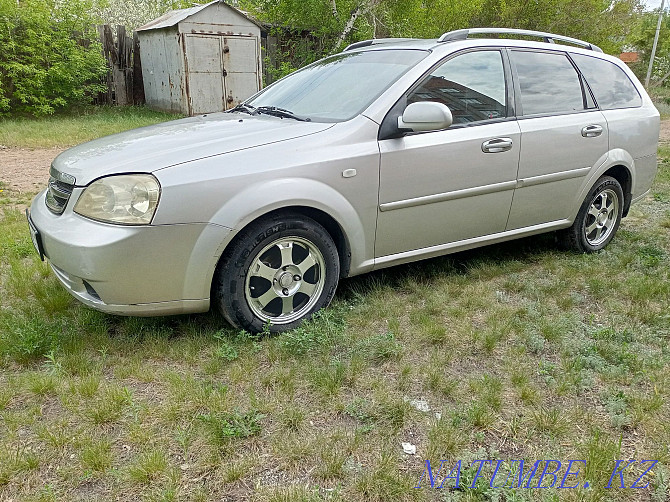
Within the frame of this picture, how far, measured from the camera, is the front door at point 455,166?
11.2ft

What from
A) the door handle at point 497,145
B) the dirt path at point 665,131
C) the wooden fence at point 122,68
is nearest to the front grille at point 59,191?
the door handle at point 497,145

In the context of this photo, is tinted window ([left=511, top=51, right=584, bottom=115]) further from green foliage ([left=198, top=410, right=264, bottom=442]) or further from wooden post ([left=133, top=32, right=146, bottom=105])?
wooden post ([left=133, top=32, right=146, bottom=105])

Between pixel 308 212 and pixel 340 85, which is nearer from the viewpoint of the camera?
pixel 308 212

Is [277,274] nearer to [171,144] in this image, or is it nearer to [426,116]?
[171,144]

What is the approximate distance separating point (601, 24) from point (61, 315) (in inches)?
837

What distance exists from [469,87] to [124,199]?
2.33 metres

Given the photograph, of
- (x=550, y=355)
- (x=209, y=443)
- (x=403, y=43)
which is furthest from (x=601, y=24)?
(x=209, y=443)

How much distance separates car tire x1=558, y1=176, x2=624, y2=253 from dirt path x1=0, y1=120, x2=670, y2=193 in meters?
5.80

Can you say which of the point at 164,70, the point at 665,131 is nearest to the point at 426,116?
the point at 164,70

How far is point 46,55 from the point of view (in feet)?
42.1

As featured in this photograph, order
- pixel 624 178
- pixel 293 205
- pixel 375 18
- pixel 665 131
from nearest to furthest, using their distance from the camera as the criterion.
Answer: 1. pixel 293 205
2. pixel 624 178
3. pixel 665 131
4. pixel 375 18

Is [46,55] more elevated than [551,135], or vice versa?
[551,135]

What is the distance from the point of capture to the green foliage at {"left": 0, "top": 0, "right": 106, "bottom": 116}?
1234 cm

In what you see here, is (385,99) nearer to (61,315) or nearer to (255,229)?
(255,229)
